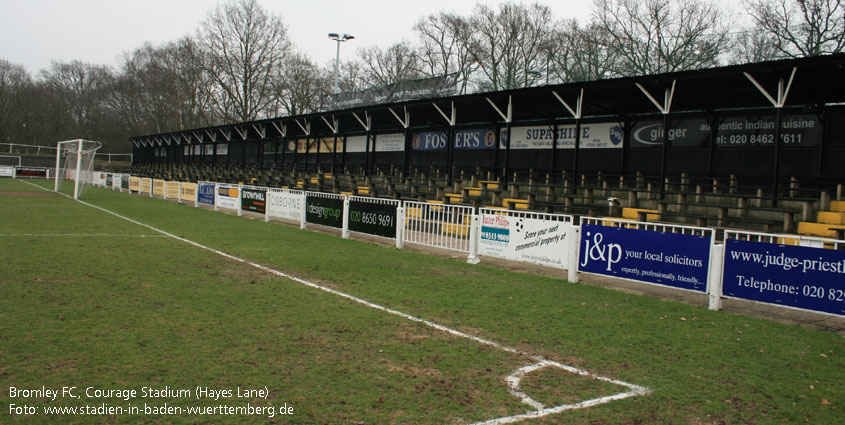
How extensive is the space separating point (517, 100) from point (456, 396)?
17743 millimetres

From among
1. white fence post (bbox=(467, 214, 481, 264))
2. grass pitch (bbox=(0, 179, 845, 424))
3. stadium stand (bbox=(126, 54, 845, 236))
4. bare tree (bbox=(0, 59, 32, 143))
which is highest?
bare tree (bbox=(0, 59, 32, 143))

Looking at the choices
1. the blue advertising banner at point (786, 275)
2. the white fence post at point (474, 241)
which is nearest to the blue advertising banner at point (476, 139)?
the white fence post at point (474, 241)

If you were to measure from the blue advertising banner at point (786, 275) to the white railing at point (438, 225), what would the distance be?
19.7 ft

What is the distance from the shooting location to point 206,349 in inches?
216

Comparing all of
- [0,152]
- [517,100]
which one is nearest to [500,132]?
[517,100]

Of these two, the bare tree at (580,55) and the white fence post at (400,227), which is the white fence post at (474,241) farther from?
the bare tree at (580,55)

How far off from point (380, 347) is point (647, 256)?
5594 mm

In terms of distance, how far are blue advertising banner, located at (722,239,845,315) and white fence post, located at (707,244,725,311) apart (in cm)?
6

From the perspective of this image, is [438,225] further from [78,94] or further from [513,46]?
[78,94]

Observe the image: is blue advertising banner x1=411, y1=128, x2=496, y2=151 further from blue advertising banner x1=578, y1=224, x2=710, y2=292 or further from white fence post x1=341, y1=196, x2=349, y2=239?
blue advertising banner x1=578, y1=224, x2=710, y2=292

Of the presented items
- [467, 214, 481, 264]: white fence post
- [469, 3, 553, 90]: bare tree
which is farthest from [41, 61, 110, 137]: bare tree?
[467, 214, 481, 264]: white fence post

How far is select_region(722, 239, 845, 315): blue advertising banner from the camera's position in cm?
726

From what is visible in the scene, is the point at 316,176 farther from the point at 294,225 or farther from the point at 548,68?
the point at 548,68

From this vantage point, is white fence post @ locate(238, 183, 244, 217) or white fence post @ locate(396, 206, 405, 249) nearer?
white fence post @ locate(396, 206, 405, 249)
